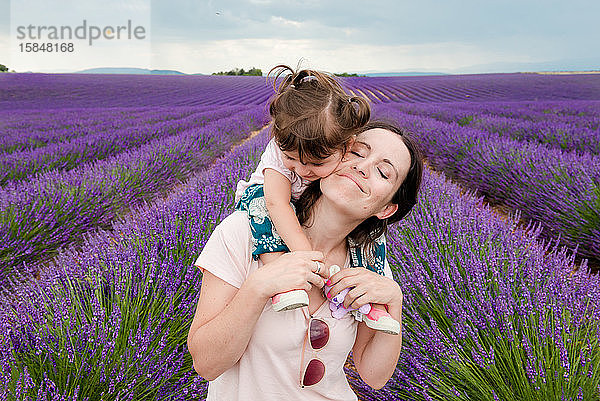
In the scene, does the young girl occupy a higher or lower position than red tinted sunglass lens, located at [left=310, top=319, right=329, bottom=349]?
higher

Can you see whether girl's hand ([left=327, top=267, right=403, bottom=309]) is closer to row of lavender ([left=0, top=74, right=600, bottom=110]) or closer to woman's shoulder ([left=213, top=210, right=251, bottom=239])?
woman's shoulder ([left=213, top=210, right=251, bottom=239])

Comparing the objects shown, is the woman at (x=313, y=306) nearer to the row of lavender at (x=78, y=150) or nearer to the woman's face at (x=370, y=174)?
the woman's face at (x=370, y=174)

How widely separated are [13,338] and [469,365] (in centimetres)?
157

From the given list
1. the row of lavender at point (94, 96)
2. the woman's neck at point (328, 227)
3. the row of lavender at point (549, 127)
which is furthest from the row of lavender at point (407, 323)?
the row of lavender at point (94, 96)

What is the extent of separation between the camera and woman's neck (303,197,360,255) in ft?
3.16

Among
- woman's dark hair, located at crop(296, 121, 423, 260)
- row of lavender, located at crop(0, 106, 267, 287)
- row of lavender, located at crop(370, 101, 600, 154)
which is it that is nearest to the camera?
woman's dark hair, located at crop(296, 121, 423, 260)

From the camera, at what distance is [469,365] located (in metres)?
1.43

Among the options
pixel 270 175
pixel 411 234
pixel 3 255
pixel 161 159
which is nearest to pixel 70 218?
pixel 3 255

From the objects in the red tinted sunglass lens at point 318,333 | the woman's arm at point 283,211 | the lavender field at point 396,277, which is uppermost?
the woman's arm at point 283,211

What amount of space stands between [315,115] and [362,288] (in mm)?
378

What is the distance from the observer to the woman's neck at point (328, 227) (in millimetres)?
962

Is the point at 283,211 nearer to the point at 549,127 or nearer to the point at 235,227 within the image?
the point at 235,227

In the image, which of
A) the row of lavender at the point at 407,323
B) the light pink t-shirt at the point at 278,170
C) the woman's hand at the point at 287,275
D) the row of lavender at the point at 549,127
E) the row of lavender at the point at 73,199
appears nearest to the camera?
the woman's hand at the point at 287,275

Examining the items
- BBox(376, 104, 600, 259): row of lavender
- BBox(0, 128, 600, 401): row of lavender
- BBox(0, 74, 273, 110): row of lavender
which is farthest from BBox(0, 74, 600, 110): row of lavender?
BBox(0, 128, 600, 401): row of lavender
